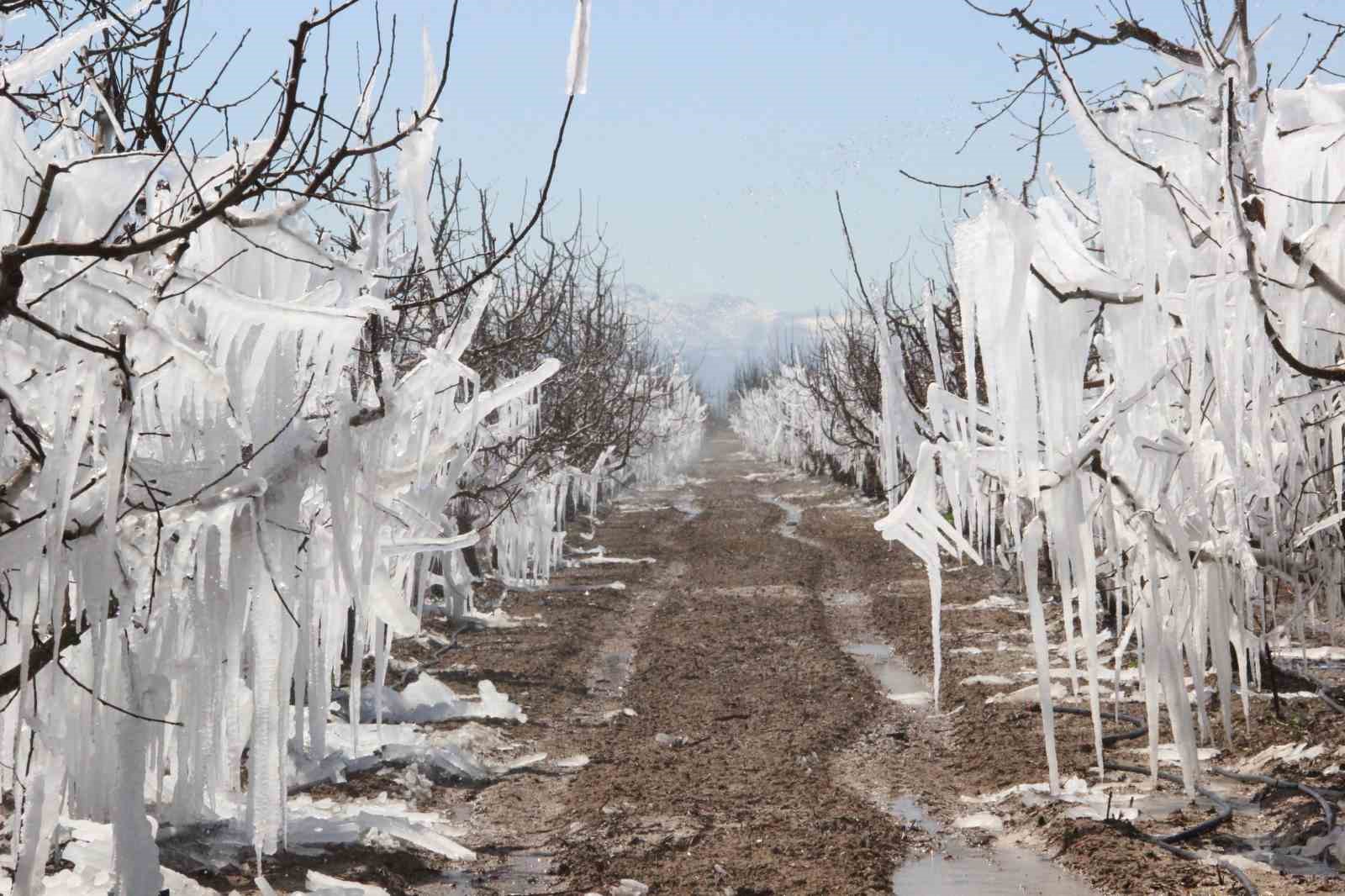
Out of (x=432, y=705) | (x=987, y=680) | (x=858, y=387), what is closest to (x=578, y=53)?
(x=432, y=705)

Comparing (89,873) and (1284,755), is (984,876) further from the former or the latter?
(89,873)

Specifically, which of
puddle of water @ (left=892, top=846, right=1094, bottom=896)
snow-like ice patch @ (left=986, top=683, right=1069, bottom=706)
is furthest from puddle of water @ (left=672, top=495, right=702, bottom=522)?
puddle of water @ (left=892, top=846, right=1094, bottom=896)

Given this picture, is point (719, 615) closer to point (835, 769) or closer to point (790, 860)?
point (835, 769)

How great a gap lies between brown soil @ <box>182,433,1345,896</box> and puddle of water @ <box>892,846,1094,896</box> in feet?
0.30

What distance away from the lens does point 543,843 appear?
19.7 feet

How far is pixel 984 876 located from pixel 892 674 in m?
5.31

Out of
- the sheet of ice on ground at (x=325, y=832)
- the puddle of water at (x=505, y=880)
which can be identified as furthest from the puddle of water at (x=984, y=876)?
the sheet of ice on ground at (x=325, y=832)

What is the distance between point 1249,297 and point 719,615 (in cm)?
1004

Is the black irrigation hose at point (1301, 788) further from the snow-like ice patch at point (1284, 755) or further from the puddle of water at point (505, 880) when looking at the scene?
the puddle of water at point (505, 880)

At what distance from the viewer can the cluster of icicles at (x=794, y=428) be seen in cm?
3309

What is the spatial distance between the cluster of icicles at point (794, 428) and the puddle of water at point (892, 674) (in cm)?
1084

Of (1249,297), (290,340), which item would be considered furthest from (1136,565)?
(290,340)

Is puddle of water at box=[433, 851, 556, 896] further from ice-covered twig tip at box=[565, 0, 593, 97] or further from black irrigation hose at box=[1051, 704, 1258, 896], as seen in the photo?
ice-covered twig tip at box=[565, 0, 593, 97]

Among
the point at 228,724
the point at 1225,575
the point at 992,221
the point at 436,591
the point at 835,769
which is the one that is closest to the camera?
the point at 992,221
